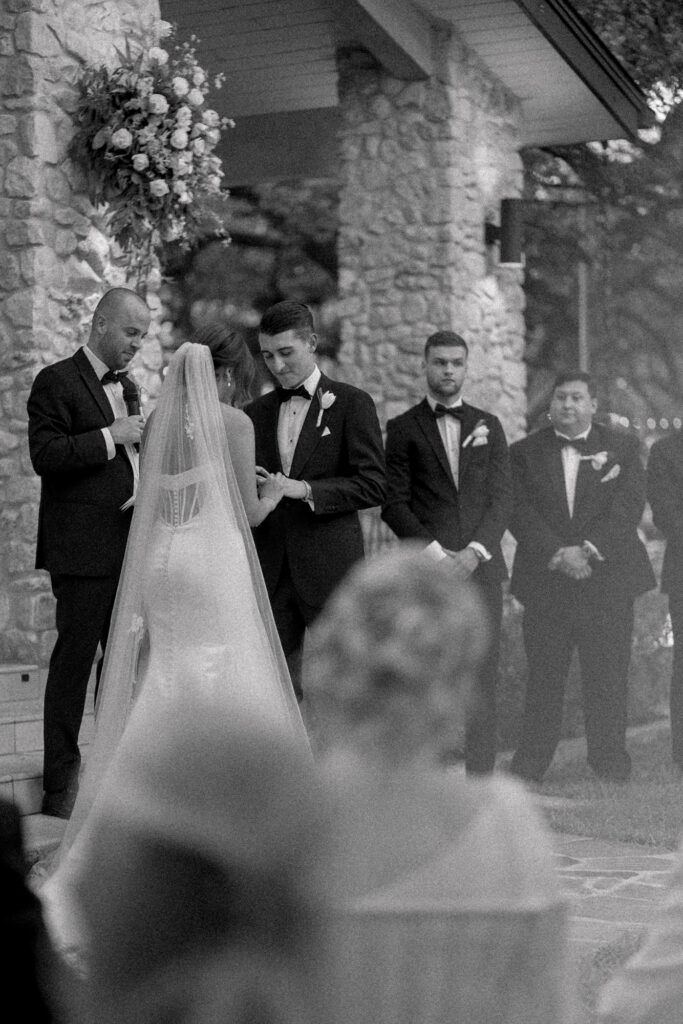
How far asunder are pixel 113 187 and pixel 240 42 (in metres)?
4.04

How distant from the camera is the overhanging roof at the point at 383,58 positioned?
413 inches

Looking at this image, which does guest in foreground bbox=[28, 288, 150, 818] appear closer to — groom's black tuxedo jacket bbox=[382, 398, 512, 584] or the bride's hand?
the bride's hand

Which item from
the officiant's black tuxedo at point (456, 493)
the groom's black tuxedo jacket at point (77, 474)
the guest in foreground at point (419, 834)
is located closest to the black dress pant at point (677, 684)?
the officiant's black tuxedo at point (456, 493)

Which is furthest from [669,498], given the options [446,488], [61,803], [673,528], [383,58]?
[383,58]

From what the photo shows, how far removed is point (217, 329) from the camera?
5.63 m

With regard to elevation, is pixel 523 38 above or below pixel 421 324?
above

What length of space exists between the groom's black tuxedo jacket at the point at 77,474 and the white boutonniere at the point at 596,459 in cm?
251

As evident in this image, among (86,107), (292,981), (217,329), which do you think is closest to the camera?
(292,981)

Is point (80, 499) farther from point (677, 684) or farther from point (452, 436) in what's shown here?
point (677, 684)

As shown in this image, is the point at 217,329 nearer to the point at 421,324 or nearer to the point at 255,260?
the point at 421,324

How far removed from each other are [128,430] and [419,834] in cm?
433

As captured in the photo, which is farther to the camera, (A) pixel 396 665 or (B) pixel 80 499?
(B) pixel 80 499

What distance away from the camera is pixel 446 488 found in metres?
7.07

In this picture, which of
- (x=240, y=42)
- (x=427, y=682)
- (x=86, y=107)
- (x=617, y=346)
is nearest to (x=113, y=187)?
(x=86, y=107)
